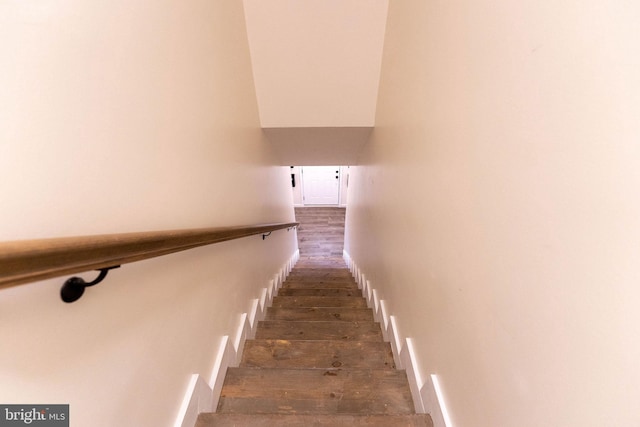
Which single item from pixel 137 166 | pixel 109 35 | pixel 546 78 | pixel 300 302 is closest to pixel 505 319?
pixel 546 78

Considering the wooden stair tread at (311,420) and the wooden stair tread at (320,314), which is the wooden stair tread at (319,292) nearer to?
the wooden stair tread at (320,314)

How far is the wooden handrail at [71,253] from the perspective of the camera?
339mm

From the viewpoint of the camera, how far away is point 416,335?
1232 mm

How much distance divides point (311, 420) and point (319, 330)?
854 millimetres

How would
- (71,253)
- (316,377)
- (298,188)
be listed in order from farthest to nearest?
(298,188) < (316,377) < (71,253)

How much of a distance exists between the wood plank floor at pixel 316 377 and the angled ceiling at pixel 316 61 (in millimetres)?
1698

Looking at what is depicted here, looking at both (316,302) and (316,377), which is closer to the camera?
(316,377)

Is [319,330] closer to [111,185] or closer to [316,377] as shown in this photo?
[316,377]

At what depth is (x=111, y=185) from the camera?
0.64 m

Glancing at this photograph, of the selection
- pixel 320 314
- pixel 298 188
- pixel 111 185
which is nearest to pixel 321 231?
pixel 298 188

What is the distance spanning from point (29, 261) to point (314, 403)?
120 cm

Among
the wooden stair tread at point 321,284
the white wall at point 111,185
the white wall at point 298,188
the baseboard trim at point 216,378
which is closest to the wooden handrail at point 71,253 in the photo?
the white wall at point 111,185

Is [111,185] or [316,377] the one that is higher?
[111,185]

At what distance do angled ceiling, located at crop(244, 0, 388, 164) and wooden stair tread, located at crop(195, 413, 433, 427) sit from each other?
212cm
